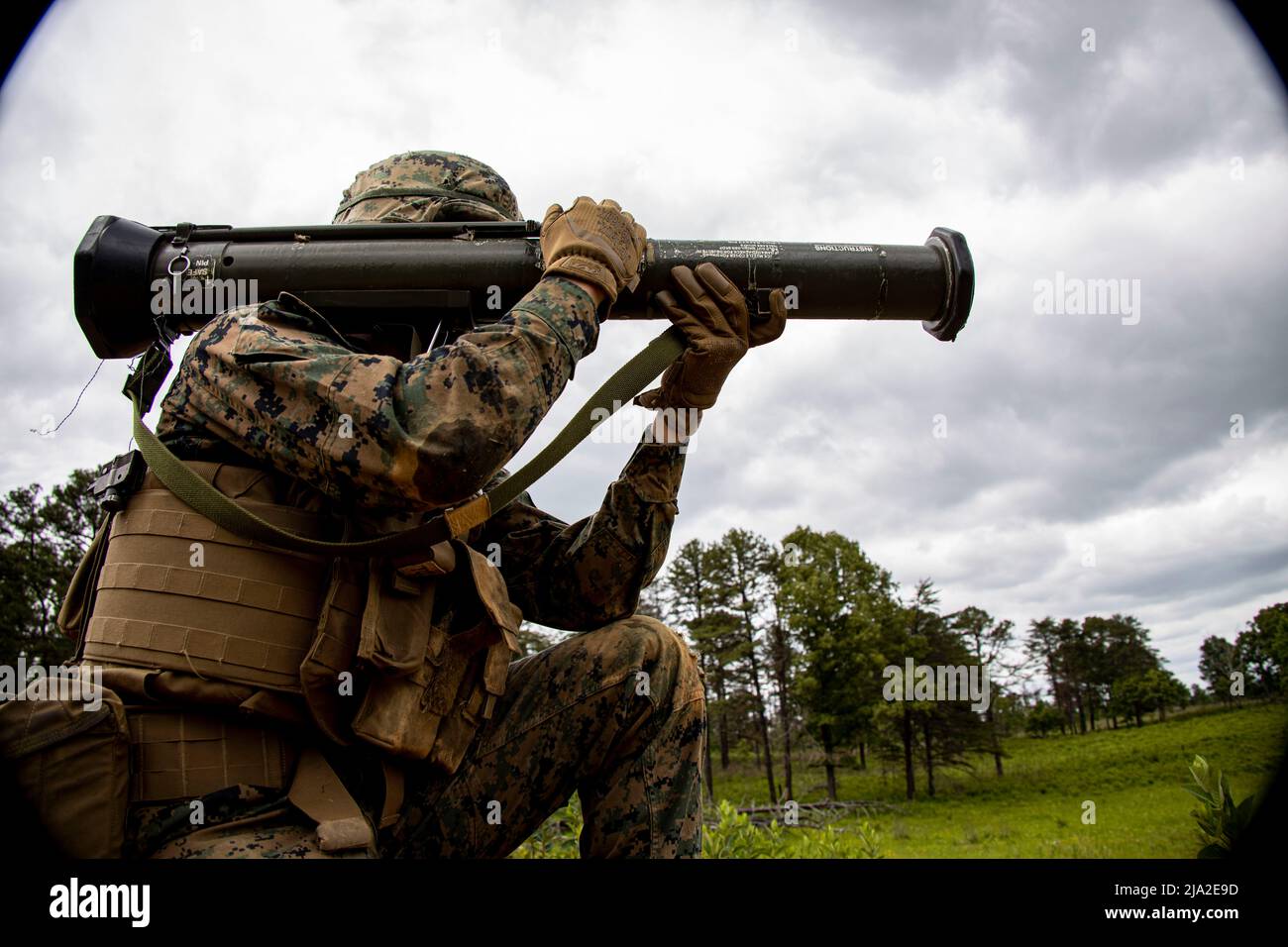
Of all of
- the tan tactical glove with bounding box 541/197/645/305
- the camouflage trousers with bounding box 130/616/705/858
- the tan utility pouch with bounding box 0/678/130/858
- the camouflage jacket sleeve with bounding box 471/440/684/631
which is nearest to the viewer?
the tan utility pouch with bounding box 0/678/130/858

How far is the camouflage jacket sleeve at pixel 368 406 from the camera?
7.00 feet

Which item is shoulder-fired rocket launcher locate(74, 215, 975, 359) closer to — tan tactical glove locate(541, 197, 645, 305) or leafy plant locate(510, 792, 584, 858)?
tan tactical glove locate(541, 197, 645, 305)

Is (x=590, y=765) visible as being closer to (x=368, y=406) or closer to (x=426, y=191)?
(x=368, y=406)

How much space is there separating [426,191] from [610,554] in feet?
5.45

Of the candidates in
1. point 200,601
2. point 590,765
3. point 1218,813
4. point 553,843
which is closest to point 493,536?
point 590,765

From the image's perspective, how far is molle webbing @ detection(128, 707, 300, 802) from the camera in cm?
197

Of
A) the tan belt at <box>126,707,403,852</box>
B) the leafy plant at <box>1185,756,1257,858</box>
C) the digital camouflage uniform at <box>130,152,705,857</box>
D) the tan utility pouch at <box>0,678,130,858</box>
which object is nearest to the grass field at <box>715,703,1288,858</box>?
the leafy plant at <box>1185,756,1257,858</box>

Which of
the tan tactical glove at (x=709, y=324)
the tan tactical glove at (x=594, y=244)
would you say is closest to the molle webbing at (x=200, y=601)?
the tan tactical glove at (x=594, y=244)

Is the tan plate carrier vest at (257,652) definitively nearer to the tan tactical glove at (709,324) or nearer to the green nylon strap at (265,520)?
the green nylon strap at (265,520)

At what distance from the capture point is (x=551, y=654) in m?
2.79

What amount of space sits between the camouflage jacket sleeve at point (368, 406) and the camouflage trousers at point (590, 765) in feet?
2.56

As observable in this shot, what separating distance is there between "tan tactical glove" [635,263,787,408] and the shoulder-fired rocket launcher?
63mm

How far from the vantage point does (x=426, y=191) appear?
3.30m
